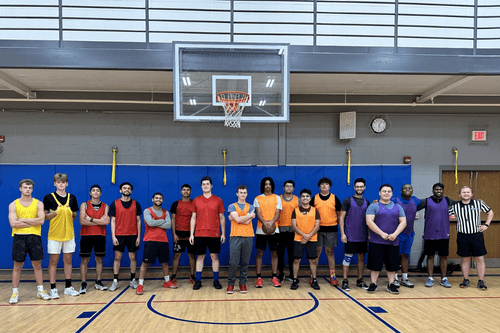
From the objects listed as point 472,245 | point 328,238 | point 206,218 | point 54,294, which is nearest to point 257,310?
point 206,218

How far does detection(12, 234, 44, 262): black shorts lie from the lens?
15.4 ft

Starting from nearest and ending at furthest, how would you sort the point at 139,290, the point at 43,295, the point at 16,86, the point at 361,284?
the point at 43,295 < the point at 139,290 < the point at 361,284 < the point at 16,86

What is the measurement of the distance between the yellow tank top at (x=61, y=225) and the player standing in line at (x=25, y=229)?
0.60ft

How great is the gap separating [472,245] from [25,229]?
21.0 feet

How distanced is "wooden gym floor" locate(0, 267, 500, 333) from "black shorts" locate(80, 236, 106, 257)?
56cm

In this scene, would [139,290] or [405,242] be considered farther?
[405,242]

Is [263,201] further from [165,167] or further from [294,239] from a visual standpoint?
[165,167]

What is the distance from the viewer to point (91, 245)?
5.31 meters

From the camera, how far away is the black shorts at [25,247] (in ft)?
15.4

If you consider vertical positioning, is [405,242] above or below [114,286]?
above

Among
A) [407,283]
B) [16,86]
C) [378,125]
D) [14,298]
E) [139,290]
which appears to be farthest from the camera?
[378,125]

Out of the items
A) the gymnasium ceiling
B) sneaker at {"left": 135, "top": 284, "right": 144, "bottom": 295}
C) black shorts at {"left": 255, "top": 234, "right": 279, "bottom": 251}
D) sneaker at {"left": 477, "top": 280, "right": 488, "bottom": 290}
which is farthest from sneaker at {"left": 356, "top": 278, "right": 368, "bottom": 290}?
sneaker at {"left": 135, "top": 284, "right": 144, "bottom": 295}

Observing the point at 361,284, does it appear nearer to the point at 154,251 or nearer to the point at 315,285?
the point at 315,285

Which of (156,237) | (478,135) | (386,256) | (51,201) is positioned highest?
(478,135)
